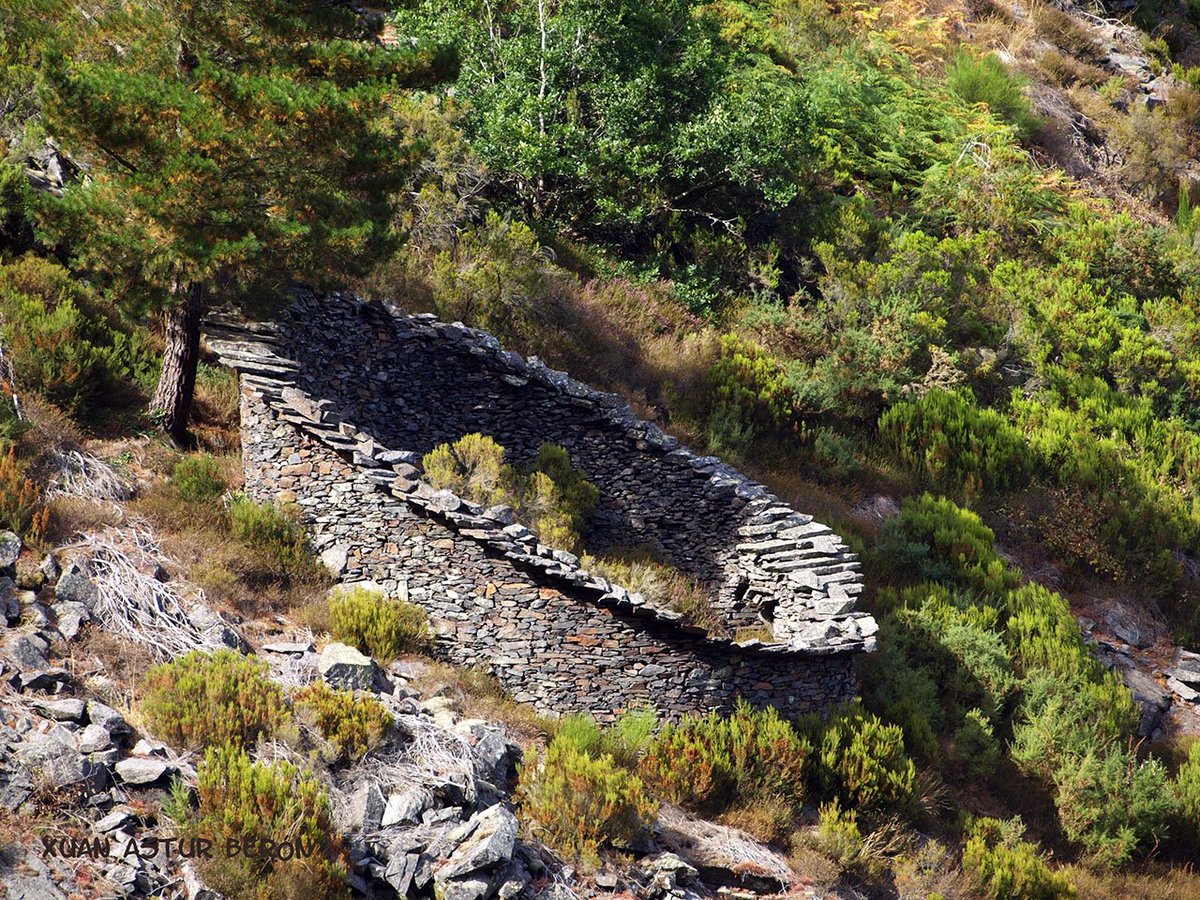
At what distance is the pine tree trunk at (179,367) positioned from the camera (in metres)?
12.7

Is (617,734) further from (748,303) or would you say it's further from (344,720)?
(748,303)

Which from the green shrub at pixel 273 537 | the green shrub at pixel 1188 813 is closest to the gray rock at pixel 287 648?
the green shrub at pixel 273 537

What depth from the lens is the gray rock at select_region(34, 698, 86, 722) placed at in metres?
8.14

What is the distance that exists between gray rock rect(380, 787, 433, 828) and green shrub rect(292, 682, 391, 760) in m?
0.54

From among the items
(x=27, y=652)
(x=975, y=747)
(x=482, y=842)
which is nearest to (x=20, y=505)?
(x=27, y=652)

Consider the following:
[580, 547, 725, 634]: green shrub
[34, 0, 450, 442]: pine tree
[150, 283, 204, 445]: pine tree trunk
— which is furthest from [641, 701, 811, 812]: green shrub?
[150, 283, 204, 445]: pine tree trunk

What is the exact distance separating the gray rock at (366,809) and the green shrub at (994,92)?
2607cm

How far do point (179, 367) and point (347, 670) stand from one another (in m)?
4.86

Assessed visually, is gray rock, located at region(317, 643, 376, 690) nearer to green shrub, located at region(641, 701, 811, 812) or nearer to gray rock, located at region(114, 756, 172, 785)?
gray rock, located at region(114, 756, 172, 785)

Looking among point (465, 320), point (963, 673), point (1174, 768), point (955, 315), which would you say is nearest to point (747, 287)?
point (955, 315)

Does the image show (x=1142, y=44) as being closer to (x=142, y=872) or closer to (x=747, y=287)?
(x=747, y=287)

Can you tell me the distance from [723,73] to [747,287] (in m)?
4.30

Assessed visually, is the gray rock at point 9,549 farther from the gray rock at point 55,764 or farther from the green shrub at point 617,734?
the green shrub at point 617,734

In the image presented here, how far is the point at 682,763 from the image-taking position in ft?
34.8
